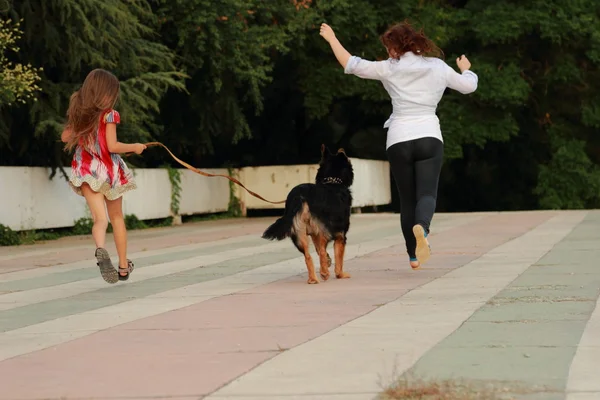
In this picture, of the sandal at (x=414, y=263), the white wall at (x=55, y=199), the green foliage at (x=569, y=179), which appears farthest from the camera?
the green foliage at (x=569, y=179)

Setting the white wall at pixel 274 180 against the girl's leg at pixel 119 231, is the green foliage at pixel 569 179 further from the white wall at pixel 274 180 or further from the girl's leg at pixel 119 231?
the girl's leg at pixel 119 231

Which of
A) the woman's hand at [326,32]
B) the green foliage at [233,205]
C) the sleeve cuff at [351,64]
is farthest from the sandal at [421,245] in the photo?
the green foliage at [233,205]

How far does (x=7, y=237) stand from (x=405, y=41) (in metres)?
10.8

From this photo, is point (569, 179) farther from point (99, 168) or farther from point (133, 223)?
point (99, 168)

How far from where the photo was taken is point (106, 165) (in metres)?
11.3

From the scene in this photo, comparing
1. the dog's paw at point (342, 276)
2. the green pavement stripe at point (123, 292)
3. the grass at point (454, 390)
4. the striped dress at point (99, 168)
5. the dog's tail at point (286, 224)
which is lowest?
the grass at point (454, 390)

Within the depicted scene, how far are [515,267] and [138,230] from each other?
1415 centimetres

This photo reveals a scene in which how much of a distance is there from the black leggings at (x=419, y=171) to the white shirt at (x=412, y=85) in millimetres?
80

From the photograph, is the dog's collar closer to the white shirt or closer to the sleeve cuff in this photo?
the white shirt

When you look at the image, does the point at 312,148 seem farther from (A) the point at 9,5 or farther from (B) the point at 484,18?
(A) the point at 9,5

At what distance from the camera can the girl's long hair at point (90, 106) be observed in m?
11.1

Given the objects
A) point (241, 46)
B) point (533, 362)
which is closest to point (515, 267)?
point (533, 362)

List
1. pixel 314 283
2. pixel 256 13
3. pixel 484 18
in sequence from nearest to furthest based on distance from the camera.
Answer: pixel 314 283 < pixel 256 13 < pixel 484 18

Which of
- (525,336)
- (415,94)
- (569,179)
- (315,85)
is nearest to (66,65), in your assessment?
(415,94)
